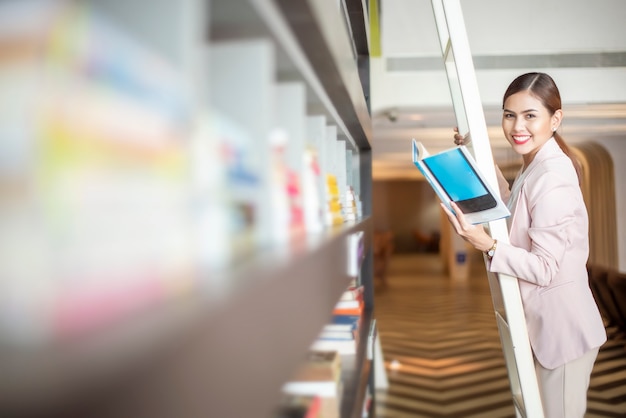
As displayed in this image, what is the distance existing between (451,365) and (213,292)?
5.23 m

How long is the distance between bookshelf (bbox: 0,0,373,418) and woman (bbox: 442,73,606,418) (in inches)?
52.7

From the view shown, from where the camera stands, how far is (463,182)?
81.4 inches

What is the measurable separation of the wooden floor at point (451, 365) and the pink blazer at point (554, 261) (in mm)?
2130

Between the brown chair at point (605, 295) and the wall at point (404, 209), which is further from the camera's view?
the wall at point (404, 209)

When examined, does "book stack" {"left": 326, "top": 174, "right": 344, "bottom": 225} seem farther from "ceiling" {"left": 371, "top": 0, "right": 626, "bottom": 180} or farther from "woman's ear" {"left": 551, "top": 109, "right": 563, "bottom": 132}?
"ceiling" {"left": 371, "top": 0, "right": 626, "bottom": 180}

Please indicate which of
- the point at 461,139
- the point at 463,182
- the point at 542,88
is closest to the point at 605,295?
the point at 461,139

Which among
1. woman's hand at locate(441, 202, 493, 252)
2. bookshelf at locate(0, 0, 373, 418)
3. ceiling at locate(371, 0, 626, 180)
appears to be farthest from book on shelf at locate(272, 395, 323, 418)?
ceiling at locate(371, 0, 626, 180)

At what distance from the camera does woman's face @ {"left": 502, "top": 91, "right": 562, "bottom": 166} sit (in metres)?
2.23

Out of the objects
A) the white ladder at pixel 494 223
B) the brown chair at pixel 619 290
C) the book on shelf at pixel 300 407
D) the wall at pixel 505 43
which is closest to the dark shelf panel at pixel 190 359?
the book on shelf at pixel 300 407

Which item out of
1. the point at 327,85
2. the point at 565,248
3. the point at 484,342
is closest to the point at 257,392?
the point at 327,85

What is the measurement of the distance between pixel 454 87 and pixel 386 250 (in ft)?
31.3

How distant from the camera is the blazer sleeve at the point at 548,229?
2043 millimetres

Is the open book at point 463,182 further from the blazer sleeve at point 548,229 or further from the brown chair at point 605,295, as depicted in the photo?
the brown chair at point 605,295

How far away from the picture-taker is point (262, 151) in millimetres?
685
